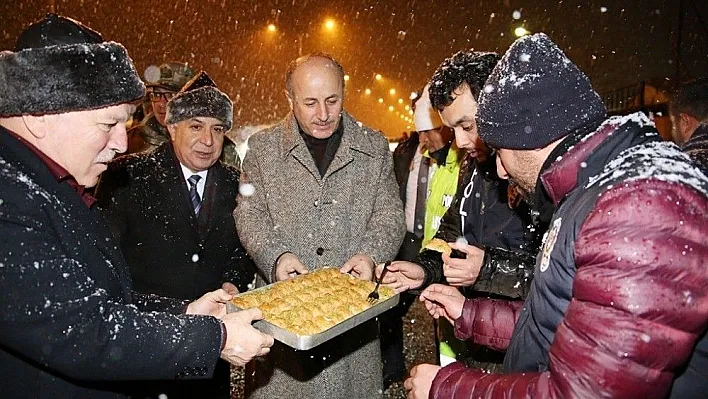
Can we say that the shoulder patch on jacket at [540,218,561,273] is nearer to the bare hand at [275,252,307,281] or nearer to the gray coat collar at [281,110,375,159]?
the bare hand at [275,252,307,281]

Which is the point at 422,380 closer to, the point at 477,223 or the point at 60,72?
the point at 477,223

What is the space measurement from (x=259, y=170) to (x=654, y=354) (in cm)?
275

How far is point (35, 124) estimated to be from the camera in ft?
5.86

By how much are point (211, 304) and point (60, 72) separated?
1399 mm

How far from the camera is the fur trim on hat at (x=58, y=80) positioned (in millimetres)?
1741

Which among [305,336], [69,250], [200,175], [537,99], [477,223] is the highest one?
[537,99]

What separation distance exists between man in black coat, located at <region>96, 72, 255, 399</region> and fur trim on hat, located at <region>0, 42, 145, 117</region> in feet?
5.99

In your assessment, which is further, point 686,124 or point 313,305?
point 686,124

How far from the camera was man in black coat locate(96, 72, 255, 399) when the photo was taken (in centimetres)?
355

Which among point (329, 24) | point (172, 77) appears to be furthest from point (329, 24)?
point (172, 77)

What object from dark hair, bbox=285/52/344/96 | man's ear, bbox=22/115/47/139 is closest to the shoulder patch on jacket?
man's ear, bbox=22/115/47/139

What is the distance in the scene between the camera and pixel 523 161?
1803 millimetres

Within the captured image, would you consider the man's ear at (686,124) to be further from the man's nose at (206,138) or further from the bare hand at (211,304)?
the bare hand at (211,304)

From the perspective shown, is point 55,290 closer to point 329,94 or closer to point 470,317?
point 470,317
